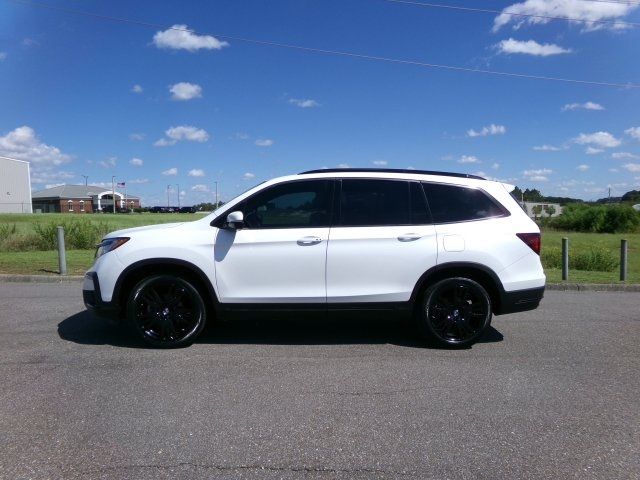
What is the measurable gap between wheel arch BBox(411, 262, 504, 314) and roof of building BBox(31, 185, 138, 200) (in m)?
127

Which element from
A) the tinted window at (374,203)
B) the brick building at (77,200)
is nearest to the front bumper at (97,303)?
the tinted window at (374,203)

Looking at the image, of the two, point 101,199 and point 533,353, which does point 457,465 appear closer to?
point 533,353

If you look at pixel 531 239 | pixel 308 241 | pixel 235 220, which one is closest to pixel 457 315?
pixel 531 239

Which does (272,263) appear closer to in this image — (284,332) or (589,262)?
(284,332)

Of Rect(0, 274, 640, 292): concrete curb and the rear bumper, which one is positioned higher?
the rear bumper

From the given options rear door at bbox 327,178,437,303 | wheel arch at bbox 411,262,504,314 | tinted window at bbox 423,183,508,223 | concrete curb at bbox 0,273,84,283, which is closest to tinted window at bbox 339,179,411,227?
rear door at bbox 327,178,437,303

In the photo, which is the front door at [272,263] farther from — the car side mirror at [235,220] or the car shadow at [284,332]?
the car shadow at [284,332]

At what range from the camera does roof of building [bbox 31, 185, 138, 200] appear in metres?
125

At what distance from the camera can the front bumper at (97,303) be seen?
558 cm

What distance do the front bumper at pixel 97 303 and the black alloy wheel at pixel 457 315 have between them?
127 inches

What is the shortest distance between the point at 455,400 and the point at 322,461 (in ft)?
4.80

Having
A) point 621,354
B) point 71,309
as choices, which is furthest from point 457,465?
point 71,309

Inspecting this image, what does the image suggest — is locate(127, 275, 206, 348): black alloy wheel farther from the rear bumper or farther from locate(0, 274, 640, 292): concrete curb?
locate(0, 274, 640, 292): concrete curb

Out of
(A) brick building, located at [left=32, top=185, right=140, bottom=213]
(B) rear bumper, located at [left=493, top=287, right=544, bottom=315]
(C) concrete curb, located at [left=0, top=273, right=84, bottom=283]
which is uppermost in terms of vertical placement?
(A) brick building, located at [left=32, top=185, right=140, bottom=213]
